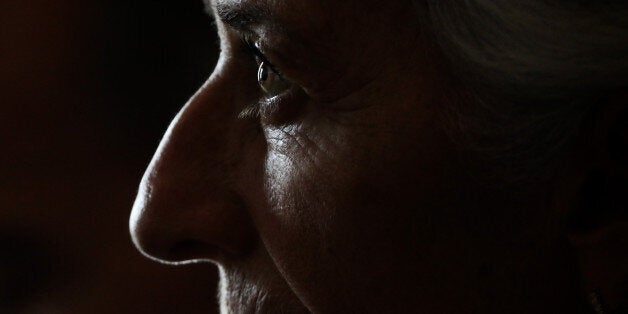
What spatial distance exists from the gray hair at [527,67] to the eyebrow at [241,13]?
0.16m

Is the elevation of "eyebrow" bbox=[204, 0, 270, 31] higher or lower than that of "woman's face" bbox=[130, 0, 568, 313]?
higher

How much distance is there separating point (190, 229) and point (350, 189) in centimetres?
19

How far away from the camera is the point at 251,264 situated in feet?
3.30

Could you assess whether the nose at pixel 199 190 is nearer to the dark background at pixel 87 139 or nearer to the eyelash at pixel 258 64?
the eyelash at pixel 258 64

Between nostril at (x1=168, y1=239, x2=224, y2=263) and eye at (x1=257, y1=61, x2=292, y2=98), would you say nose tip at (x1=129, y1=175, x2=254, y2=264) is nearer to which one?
nostril at (x1=168, y1=239, x2=224, y2=263)

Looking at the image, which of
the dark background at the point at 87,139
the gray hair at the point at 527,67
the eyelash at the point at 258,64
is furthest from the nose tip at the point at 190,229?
the dark background at the point at 87,139

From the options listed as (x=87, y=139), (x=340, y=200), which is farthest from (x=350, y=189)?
(x=87, y=139)

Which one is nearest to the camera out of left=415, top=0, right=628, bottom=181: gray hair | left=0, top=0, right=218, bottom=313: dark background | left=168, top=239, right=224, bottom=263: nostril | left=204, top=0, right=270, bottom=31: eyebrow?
left=415, top=0, right=628, bottom=181: gray hair

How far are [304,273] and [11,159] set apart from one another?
1.47 metres

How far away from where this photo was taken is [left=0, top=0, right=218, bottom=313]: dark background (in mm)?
2215

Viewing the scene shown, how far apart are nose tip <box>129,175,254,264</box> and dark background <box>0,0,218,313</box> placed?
4.04ft

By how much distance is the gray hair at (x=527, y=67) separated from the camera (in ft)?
2.68

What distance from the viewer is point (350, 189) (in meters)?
0.92

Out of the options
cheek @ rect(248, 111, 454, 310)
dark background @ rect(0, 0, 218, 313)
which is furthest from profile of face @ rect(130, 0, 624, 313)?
dark background @ rect(0, 0, 218, 313)
